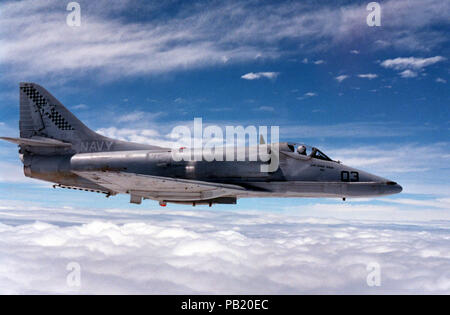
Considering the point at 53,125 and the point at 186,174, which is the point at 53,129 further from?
the point at 186,174

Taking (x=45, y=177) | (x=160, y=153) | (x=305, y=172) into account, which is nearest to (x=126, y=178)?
(x=160, y=153)

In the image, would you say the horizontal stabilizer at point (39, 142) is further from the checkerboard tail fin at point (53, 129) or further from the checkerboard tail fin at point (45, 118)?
the checkerboard tail fin at point (45, 118)

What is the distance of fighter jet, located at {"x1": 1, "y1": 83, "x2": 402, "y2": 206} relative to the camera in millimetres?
16469

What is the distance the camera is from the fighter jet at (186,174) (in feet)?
54.0

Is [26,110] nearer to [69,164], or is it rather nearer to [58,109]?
[58,109]

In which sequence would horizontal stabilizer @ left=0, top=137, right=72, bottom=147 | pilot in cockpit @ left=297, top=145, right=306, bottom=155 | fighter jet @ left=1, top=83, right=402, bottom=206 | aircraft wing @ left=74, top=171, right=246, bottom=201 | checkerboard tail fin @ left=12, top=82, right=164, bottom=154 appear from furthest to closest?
checkerboard tail fin @ left=12, top=82, right=164, bottom=154 < horizontal stabilizer @ left=0, top=137, right=72, bottom=147 < pilot in cockpit @ left=297, top=145, right=306, bottom=155 < fighter jet @ left=1, top=83, right=402, bottom=206 < aircraft wing @ left=74, top=171, right=246, bottom=201

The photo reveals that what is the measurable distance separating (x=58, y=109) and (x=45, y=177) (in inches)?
163

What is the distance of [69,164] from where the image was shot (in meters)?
18.8

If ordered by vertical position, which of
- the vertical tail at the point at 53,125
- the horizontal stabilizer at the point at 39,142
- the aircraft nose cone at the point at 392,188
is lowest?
the aircraft nose cone at the point at 392,188

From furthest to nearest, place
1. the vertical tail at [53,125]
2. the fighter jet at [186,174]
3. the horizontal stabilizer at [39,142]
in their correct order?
1. the vertical tail at [53,125]
2. the horizontal stabilizer at [39,142]
3. the fighter jet at [186,174]

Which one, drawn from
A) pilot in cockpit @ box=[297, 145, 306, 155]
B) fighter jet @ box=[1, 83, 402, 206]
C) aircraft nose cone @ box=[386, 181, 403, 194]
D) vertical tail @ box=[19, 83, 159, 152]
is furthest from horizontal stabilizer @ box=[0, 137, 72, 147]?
aircraft nose cone @ box=[386, 181, 403, 194]

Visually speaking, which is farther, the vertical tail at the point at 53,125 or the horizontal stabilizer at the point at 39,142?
the vertical tail at the point at 53,125

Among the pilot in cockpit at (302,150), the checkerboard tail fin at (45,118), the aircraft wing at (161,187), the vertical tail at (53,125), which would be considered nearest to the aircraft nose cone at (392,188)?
the pilot in cockpit at (302,150)

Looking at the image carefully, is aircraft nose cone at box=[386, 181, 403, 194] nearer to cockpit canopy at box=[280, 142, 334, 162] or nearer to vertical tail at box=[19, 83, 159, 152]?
cockpit canopy at box=[280, 142, 334, 162]
